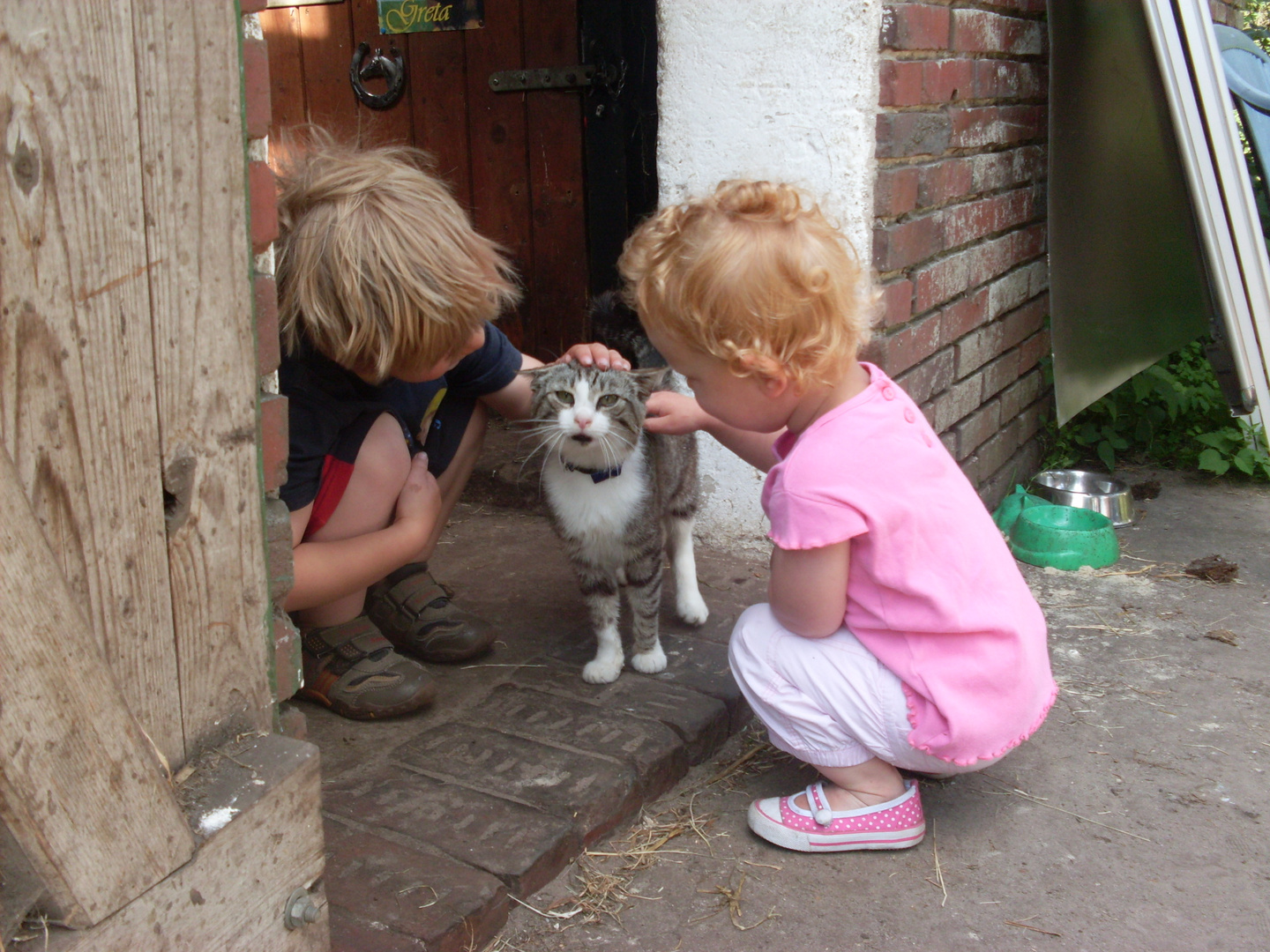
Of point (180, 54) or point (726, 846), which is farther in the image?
point (726, 846)

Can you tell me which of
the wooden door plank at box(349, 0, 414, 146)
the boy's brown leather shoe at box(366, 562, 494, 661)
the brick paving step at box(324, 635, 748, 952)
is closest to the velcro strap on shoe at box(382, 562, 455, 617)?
the boy's brown leather shoe at box(366, 562, 494, 661)

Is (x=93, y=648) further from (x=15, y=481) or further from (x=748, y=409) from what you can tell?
(x=748, y=409)

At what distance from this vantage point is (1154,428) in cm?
403

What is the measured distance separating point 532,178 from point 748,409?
2.27 meters

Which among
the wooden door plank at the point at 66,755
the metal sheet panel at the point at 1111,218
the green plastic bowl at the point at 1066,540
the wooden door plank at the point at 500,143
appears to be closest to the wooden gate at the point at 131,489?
the wooden door plank at the point at 66,755

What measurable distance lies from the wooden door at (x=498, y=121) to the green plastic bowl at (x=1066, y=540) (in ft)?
5.43

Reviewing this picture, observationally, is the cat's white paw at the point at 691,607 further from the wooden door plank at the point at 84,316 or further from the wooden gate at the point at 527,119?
the wooden door plank at the point at 84,316

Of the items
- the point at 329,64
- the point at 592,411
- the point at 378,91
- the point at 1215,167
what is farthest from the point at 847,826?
the point at 329,64

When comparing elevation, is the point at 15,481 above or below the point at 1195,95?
below

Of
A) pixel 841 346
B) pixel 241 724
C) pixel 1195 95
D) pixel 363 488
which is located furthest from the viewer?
pixel 1195 95

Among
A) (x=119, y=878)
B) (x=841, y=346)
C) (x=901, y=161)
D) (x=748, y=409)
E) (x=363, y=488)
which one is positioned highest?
(x=901, y=161)

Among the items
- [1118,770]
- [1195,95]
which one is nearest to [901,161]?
[1195,95]

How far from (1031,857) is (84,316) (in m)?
1.62

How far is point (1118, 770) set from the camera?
2.00m
